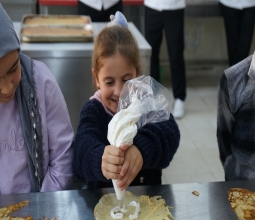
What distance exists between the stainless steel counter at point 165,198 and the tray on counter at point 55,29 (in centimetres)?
112

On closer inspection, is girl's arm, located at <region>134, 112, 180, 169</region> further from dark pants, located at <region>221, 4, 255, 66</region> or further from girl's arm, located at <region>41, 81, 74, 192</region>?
dark pants, located at <region>221, 4, 255, 66</region>

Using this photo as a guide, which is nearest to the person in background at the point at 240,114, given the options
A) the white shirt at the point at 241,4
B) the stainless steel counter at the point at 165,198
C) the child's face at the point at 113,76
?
the stainless steel counter at the point at 165,198

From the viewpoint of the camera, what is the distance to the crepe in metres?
0.96

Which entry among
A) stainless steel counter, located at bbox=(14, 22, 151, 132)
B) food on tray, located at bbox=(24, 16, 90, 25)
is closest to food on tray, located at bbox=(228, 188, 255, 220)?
stainless steel counter, located at bbox=(14, 22, 151, 132)

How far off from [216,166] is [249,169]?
1301mm

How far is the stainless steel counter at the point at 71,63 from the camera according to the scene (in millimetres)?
1885

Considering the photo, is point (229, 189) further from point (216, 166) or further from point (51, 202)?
point (216, 166)

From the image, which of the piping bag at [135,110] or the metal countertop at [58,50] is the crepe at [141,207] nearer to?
the piping bag at [135,110]

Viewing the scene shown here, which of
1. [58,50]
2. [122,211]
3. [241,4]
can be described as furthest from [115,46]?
[241,4]

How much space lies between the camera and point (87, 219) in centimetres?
93

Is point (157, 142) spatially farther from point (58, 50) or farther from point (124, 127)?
point (58, 50)

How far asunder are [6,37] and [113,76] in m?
0.34

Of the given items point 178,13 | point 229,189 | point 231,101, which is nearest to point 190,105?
→ point 178,13

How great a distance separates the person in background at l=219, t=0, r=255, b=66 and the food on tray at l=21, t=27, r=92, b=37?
163 cm
